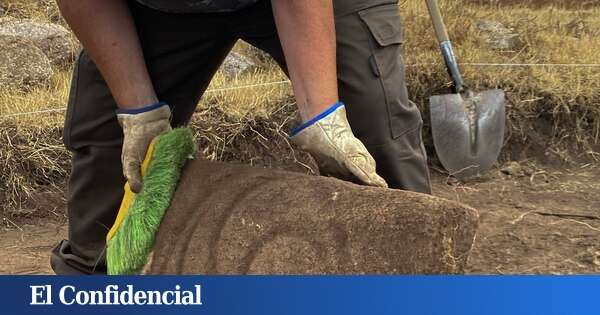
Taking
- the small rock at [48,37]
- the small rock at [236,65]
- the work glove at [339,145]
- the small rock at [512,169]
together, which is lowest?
the small rock at [512,169]

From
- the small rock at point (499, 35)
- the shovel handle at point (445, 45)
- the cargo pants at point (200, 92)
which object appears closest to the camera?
the cargo pants at point (200, 92)

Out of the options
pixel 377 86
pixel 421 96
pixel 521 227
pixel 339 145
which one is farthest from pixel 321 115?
pixel 421 96

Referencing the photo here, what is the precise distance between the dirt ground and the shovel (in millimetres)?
121

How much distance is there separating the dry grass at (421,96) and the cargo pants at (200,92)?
156 cm

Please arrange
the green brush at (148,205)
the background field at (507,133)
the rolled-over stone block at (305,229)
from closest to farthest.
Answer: the rolled-over stone block at (305,229)
the green brush at (148,205)
the background field at (507,133)

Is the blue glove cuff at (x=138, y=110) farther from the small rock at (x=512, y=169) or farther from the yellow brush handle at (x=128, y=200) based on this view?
the small rock at (x=512, y=169)

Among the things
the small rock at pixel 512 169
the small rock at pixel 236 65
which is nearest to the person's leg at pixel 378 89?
the small rock at pixel 512 169

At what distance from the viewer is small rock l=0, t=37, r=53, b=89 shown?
414cm

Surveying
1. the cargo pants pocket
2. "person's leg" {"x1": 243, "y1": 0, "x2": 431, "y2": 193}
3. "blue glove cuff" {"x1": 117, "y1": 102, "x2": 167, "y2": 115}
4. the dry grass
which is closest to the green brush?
"blue glove cuff" {"x1": 117, "y1": 102, "x2": 167, "y2": 115}

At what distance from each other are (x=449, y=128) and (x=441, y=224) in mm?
2730

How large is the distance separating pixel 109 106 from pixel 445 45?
7.95 feet

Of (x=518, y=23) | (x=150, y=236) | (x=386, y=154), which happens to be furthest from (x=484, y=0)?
(x=150, y=236)

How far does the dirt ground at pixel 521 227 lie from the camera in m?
2.95

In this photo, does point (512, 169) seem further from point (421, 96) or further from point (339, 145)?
point (339, 145)
